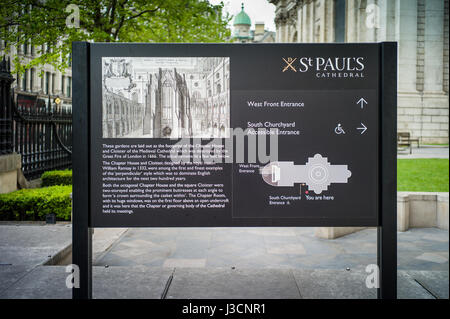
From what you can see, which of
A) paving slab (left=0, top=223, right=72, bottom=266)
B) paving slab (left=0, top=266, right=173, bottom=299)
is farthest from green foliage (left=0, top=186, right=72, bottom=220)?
paving slab (left=0, top=266, right=173, bottom=299)

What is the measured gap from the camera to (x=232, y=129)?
3715 mm

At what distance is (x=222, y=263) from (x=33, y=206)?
12.2 feet

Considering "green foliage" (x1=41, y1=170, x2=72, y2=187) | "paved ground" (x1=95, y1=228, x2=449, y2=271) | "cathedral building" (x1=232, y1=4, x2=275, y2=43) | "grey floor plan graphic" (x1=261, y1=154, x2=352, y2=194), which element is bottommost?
"paved ground" (x1=95, y1=228, x2=449, y2=271)

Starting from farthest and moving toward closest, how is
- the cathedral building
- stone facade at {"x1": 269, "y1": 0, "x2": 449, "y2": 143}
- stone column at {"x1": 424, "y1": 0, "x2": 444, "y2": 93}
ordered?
the cathedral building
stone column at {"x1": 424, "y1": 0, "x2": 444, "y2": 93}
stone facade at {"x1": 269, "y1": 0, "x2": 449, "y2": 143}

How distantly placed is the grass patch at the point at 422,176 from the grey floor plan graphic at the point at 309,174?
21.3 feet

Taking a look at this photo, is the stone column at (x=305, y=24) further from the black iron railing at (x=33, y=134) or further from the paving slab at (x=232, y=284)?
the paving slab at (x=232, y=284)

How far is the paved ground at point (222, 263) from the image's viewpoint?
4551 mm

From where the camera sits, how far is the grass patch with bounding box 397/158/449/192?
32.2 ft

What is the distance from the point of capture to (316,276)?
16.5 ft

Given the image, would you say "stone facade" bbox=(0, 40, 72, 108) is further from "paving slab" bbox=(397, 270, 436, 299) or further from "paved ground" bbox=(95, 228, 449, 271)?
"paving slab" bbox=(397, 270, 436, 299)

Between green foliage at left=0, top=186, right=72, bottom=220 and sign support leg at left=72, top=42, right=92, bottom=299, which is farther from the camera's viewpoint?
green foliage at left=0, top=186, right=72, bottom=220

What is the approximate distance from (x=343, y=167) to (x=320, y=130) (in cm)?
37
